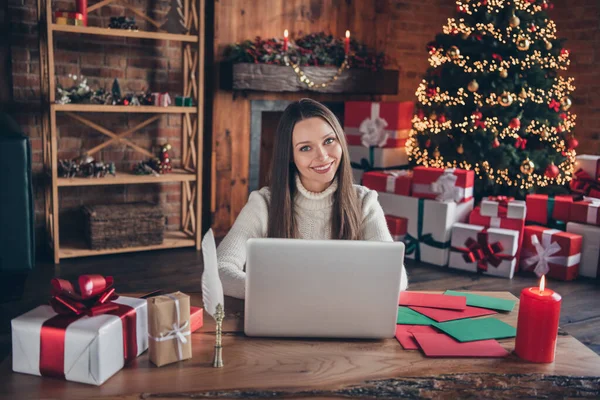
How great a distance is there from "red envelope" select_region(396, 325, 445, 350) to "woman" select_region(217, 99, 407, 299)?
22cm

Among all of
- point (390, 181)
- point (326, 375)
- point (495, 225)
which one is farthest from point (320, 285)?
point (390, 181)

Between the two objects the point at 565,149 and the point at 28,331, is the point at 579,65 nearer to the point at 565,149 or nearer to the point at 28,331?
the point at 565,149

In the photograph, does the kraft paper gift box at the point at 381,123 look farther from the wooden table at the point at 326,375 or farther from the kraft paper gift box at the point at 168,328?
the kraft paper gift box at the point at 168,328

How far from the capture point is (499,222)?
3.52m

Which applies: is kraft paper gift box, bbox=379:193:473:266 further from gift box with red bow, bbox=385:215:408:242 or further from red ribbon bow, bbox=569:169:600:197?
red ribbon bow, bbox=569:169:600:197

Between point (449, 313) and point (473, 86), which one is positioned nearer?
point (449, 313)

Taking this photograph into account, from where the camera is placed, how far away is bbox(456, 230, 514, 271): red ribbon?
342 cm

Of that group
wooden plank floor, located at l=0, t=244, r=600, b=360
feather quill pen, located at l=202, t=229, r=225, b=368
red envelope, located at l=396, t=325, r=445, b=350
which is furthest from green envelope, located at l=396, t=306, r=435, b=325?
wooden plank floor, located at l=0, t=244, r=600, b=360

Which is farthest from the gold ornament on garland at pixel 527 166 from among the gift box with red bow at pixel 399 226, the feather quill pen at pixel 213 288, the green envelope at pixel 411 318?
the feather quill pen at pixel 213 288

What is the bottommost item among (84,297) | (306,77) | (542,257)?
(542,257)

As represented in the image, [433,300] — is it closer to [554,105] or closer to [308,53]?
[554,105]

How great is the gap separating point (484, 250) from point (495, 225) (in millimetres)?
190

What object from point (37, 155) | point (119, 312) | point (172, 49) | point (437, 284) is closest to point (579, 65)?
point (437, 284)

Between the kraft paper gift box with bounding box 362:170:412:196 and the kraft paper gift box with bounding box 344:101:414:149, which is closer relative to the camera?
the kraft paper gift box with bounding box 362:170:412:196
